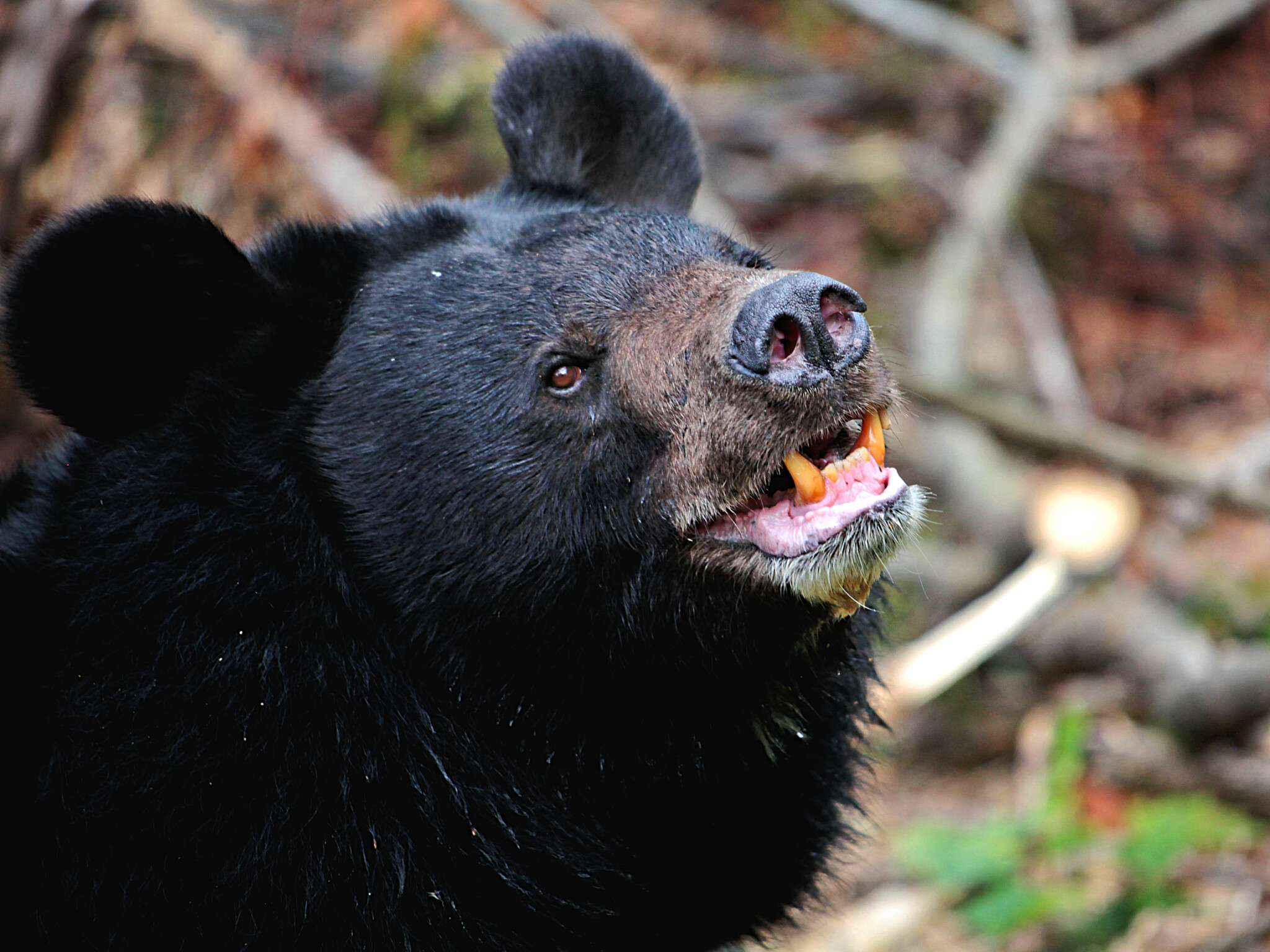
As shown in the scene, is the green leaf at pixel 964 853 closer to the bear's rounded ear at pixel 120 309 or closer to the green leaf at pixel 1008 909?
the green leaf at pixel 1008 909

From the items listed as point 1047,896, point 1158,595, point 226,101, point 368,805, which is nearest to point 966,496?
point 1158,595

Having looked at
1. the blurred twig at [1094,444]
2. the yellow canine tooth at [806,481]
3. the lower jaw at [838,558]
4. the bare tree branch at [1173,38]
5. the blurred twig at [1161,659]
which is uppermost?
the bare tree branch at [1173,38]

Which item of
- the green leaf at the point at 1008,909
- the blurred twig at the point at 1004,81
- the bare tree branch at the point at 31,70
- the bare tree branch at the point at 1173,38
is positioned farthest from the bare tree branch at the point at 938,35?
the green leaf at the point at 1008,909

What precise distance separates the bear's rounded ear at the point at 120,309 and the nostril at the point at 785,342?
109 cm

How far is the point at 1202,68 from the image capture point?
9133 mm

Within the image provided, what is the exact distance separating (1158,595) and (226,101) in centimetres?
477

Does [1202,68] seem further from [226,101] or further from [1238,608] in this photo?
[226,101]

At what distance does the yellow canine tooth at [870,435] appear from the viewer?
2.67m

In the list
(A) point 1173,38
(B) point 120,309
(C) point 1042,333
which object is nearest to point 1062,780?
(B) point 120,309

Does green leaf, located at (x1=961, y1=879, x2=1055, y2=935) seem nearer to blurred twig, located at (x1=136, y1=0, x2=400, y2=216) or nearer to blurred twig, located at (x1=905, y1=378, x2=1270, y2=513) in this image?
blurred twig, located at (x1=905, y1=378, x2=1270, y2=513)

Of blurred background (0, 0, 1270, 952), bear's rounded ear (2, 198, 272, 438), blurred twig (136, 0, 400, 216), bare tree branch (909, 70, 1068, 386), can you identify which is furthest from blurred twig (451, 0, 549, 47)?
bear's rounded ear (2, 198, 272, 438)

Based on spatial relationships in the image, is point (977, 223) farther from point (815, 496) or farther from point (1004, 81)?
point (815, 496)

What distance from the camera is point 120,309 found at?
2725mm

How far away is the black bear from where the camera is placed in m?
2.59
